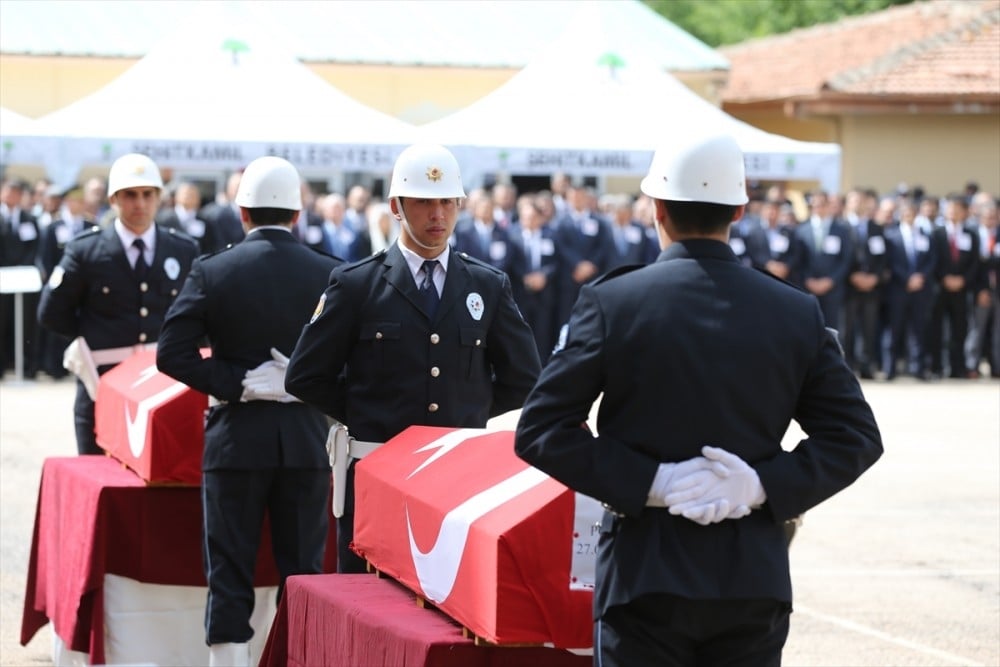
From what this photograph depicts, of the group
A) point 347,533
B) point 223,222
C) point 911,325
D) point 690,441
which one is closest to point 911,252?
point 911,325

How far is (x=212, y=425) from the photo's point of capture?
655cm

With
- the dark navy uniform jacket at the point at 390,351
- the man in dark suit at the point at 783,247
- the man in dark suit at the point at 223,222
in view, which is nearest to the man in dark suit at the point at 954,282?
the man in dark suit at the point at 783,247

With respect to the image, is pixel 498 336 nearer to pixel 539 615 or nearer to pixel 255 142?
pixel 539 615

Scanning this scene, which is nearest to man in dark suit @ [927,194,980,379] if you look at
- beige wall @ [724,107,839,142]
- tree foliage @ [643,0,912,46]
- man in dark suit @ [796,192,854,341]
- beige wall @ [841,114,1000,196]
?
man in dark suit @ [796,192,854,341]

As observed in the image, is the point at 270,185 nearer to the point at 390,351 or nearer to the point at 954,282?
the point at 390,351

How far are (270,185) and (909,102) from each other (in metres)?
20.3

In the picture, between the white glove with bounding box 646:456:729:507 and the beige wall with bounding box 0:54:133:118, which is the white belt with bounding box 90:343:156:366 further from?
the white glove with bounding box 646:456:729:507

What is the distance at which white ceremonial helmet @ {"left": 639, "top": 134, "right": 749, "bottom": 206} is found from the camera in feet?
12.8

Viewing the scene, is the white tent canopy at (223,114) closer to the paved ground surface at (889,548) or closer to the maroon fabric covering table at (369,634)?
the paved ground surface at (889,548)

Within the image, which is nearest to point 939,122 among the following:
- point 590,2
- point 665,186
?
point 590,2

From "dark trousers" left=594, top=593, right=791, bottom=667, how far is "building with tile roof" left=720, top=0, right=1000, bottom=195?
12649mm

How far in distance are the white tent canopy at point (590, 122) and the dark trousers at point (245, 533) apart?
6479mm

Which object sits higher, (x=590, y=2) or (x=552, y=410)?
(x=590, y=2)

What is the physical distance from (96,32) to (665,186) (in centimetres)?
774
